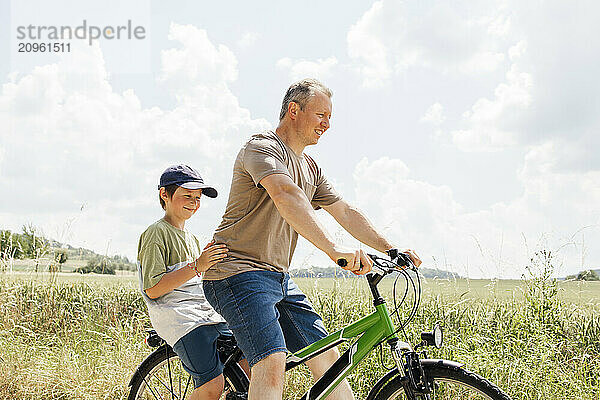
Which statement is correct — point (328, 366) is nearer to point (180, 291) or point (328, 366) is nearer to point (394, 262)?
point (394, 262)

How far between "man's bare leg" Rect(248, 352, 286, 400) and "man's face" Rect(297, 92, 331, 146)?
3.17ft

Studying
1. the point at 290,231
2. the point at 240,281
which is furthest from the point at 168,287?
the point at 290,231

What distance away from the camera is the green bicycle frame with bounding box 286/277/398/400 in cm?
276

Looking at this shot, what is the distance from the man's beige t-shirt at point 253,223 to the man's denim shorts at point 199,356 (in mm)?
393

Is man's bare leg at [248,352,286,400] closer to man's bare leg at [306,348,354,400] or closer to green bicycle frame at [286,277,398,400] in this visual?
green bicycle frame at [286,277,398,400]

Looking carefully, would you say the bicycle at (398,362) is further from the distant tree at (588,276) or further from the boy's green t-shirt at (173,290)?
the distant tree at (588,276)

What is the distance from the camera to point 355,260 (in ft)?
7.51

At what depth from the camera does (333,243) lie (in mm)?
2369

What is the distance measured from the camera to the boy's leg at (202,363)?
2.94 meters

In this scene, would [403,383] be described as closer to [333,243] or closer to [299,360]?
[299,360]

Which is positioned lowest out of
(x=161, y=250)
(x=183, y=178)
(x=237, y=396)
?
(x=237, y=396)

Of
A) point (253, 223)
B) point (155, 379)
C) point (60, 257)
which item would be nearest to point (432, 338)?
point (253, 223)

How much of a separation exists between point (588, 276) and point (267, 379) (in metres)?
3.73

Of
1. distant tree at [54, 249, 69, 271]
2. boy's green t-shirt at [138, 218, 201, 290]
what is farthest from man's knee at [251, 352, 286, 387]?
distant tree at [54, 249, 69, 271]
